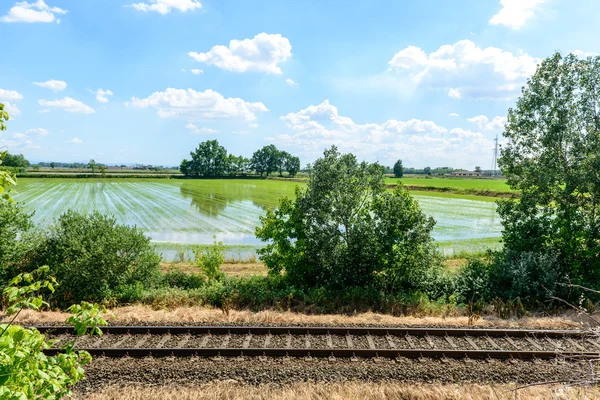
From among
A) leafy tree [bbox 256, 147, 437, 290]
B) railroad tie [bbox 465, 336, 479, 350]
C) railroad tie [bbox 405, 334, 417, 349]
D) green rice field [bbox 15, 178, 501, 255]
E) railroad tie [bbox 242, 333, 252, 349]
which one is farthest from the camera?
green rice field [bbox 15, 178, 501, 255]

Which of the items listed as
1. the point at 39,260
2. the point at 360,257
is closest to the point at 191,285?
the point at 39,260

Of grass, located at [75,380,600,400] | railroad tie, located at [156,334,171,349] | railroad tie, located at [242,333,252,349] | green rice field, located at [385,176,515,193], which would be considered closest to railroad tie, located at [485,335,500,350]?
grass, located at [75,380,600,400]

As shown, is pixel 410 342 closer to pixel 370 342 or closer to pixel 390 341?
pixel 390 341

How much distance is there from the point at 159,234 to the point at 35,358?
2889 cm

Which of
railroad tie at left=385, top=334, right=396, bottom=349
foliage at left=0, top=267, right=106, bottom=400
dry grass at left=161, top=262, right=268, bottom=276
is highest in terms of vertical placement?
foliage at left=0, top=267, right=106, bottom=400

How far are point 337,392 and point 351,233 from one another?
8.66 meters

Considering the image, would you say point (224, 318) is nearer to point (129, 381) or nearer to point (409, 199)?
point (129, 381)

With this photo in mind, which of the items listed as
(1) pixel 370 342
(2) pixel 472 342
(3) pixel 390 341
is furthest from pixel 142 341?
(2) pixel 472 342

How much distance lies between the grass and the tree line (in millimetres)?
120398

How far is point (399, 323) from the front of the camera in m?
12.2

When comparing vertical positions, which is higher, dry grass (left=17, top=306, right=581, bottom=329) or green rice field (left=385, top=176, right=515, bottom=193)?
green rice field (left=385, top=176, right=515, bottom=193)

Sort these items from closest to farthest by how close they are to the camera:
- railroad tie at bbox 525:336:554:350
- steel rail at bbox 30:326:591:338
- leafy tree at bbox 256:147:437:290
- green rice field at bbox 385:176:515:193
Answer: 1. railroad tie at bbox 525:336:554:350
2. steel rail at bbox 30:326:591:338
3. leafy tree at bbox 256:147:437:290
4. green rice field at bbox 385:176:515:193

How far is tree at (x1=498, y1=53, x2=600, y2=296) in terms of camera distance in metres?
16.8

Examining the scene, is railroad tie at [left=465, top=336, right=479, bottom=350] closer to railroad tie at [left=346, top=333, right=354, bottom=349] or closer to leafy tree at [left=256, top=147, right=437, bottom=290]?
railroad tie at [left=346, top=333, right=354, bottom=349]
